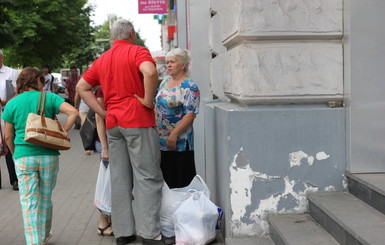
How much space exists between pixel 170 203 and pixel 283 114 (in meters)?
1.36

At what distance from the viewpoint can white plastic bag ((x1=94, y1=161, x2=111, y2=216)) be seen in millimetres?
6215

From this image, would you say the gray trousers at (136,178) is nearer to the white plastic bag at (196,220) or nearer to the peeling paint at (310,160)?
the white plastic bag at (196,220)

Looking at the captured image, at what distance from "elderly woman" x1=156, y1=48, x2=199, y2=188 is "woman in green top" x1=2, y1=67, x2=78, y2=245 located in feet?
2.84

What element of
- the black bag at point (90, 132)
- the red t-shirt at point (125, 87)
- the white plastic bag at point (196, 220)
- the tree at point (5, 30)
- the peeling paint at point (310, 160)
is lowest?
the white plastic bag at point (196, 220)

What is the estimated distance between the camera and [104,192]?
6.25m

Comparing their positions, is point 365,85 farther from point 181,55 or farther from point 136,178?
point 136,178

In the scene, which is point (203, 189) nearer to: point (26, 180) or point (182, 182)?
point (182, 182)

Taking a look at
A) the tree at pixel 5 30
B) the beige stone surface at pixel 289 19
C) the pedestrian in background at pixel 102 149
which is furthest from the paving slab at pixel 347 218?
the tree at pixel 5 30

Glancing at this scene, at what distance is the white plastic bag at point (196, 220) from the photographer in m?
5.49

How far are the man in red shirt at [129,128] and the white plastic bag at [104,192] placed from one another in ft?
1.09

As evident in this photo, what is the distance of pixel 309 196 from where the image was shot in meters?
5.13

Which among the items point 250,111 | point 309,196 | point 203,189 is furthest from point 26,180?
point 309,196

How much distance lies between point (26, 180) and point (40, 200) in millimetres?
250

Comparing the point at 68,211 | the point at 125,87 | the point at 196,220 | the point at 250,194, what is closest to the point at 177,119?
the point at 125,87
